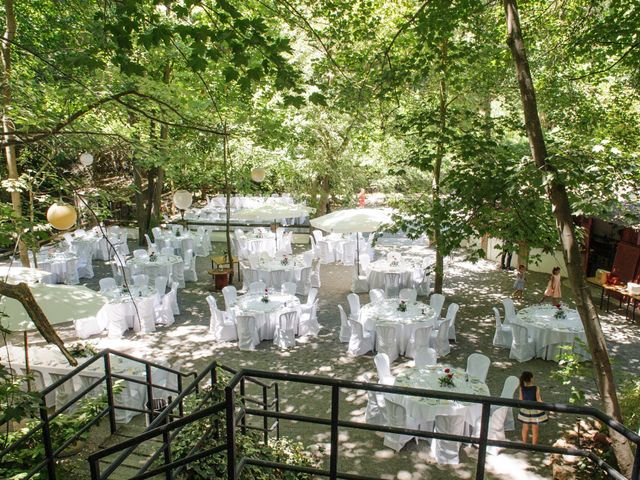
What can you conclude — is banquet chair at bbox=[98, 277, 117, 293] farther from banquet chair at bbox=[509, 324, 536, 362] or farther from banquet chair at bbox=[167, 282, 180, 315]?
banquet chair at bbox=[509, 324, 536, 362]

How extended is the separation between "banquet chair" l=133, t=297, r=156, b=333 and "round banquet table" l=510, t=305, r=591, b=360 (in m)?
7.49

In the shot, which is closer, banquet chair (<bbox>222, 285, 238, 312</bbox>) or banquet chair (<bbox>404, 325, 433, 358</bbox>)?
banquet chair (<bbox>404, 325, 433, 358</bbox>)

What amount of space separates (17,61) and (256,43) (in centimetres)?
Answer: 718

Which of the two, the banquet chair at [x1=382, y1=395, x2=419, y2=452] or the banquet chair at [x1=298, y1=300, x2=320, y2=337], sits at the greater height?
the banquet chair at [x1=298, y1=300, x2=320, y2=337]

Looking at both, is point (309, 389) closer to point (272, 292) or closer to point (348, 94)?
point (272, 292)

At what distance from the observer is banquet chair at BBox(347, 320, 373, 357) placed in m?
9.25

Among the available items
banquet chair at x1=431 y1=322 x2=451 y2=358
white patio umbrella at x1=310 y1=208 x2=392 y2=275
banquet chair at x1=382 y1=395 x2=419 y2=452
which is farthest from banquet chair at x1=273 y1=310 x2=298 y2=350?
banquet chair at x1=382 y1=395 x2=419 y2=452

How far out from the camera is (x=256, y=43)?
3559 mm

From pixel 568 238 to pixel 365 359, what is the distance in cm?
557

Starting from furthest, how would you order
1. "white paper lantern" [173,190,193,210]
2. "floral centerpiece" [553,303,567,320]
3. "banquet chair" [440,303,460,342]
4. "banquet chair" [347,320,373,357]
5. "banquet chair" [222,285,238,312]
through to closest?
1. "white paper lantern" [173,190,193,210]
2. "banquet chair" [222,285,238,312]
3. "banquet chair" [440,303,460,342]
4. "floral centerpiece" [553,303,567,320]
5. "banquet chair" [347,320,373,357]

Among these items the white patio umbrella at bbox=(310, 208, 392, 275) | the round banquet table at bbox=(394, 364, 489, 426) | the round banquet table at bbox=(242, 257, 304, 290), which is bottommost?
the round banquet table at bbox=(394, 364, 489, 426)

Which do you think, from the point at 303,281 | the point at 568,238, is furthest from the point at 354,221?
the point at 568,238

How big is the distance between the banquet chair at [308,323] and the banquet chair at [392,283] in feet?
10.4

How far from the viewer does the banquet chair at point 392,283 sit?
12.9m
